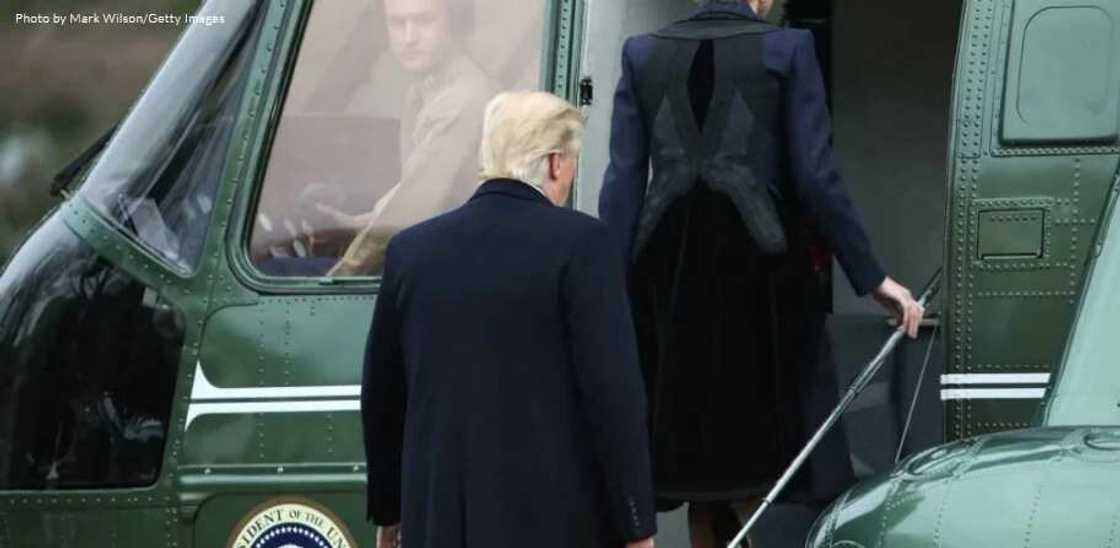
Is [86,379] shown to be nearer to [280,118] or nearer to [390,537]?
[280,118]

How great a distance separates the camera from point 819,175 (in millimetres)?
7219

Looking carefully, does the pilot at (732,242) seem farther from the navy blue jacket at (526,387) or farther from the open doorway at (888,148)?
→ the open doorway at (888,148)

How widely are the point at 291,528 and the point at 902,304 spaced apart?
1.77 m

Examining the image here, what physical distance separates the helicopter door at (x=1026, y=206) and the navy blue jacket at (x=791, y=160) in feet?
1.46

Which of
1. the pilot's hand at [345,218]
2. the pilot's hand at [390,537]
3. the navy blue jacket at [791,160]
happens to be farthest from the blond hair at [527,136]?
the pilot's hand at [345,218]

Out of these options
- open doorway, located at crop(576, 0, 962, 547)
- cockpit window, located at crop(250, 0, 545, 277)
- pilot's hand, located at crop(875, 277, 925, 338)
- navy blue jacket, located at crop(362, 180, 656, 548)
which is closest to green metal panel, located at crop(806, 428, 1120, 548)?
navy blue jacket, located at crop(362, 180, 656, 548)

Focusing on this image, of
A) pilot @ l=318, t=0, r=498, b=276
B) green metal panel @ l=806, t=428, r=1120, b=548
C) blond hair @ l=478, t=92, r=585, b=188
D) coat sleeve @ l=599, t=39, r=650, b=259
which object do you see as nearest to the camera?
green metal panel @ l=806, t=428, r=1120, b=548

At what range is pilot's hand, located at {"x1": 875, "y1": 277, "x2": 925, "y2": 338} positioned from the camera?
7.29m

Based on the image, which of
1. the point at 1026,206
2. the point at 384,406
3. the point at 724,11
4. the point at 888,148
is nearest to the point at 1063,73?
the point at 1026,206

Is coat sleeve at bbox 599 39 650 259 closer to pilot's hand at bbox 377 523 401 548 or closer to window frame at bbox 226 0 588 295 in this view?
window frame at bbox 226 0 588 295

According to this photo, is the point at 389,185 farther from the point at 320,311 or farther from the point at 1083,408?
the point at 1083,408

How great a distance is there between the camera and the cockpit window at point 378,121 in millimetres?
8266

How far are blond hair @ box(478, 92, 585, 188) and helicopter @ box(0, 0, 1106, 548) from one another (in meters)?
1.53

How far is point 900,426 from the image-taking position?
8.84m
